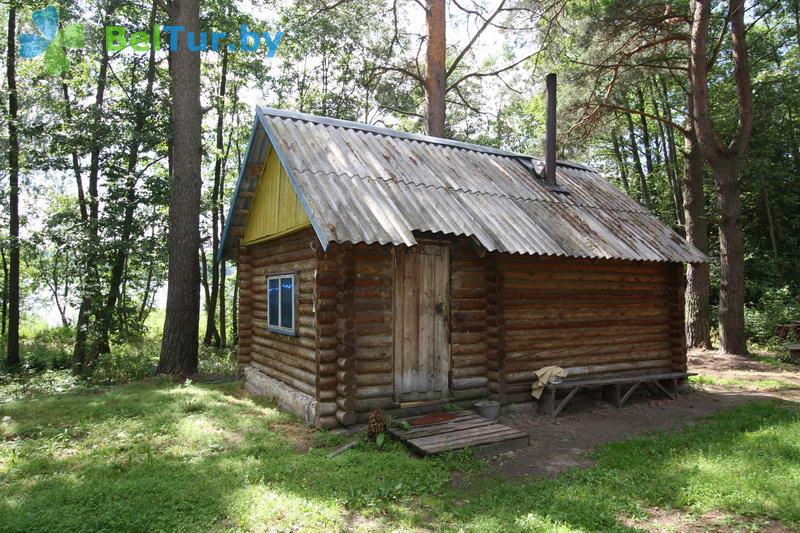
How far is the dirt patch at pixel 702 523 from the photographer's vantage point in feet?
14.8

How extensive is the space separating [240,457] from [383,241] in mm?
3373

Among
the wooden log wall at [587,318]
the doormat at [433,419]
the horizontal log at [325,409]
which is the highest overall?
the wooden log wall at [587,318]

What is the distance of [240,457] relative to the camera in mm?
6309

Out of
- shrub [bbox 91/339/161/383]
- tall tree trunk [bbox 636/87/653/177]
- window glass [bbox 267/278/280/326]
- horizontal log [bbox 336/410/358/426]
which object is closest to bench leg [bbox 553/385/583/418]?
horizontal log [bbox 336/410/358/426]

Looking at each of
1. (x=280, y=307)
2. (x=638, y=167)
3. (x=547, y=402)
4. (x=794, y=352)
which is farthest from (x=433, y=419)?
(x=638, y=167)

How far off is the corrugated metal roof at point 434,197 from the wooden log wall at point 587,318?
0.59 metres

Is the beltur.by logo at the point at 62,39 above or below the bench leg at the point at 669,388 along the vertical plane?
above

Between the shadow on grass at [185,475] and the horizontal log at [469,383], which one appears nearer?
the shadow on grass at [185,475]

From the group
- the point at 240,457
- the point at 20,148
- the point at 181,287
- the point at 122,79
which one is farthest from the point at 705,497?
the point at 122,79

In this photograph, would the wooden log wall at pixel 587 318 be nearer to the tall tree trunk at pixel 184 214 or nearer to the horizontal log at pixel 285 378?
the horizontal log at pixel 285 378

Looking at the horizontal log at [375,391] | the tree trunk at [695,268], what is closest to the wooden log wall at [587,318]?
the horizontal log at [375,391]

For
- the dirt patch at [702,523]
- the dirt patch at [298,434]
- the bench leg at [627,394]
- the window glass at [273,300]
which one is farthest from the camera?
the window glass at [273,300]

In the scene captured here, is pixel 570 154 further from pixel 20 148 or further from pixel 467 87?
pixel 20 148

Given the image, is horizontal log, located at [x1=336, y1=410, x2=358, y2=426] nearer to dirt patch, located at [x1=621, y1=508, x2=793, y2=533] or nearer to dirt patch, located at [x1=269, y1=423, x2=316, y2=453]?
dirt patch, located at [x1=269, y1=423, x2=316, y2=453]
